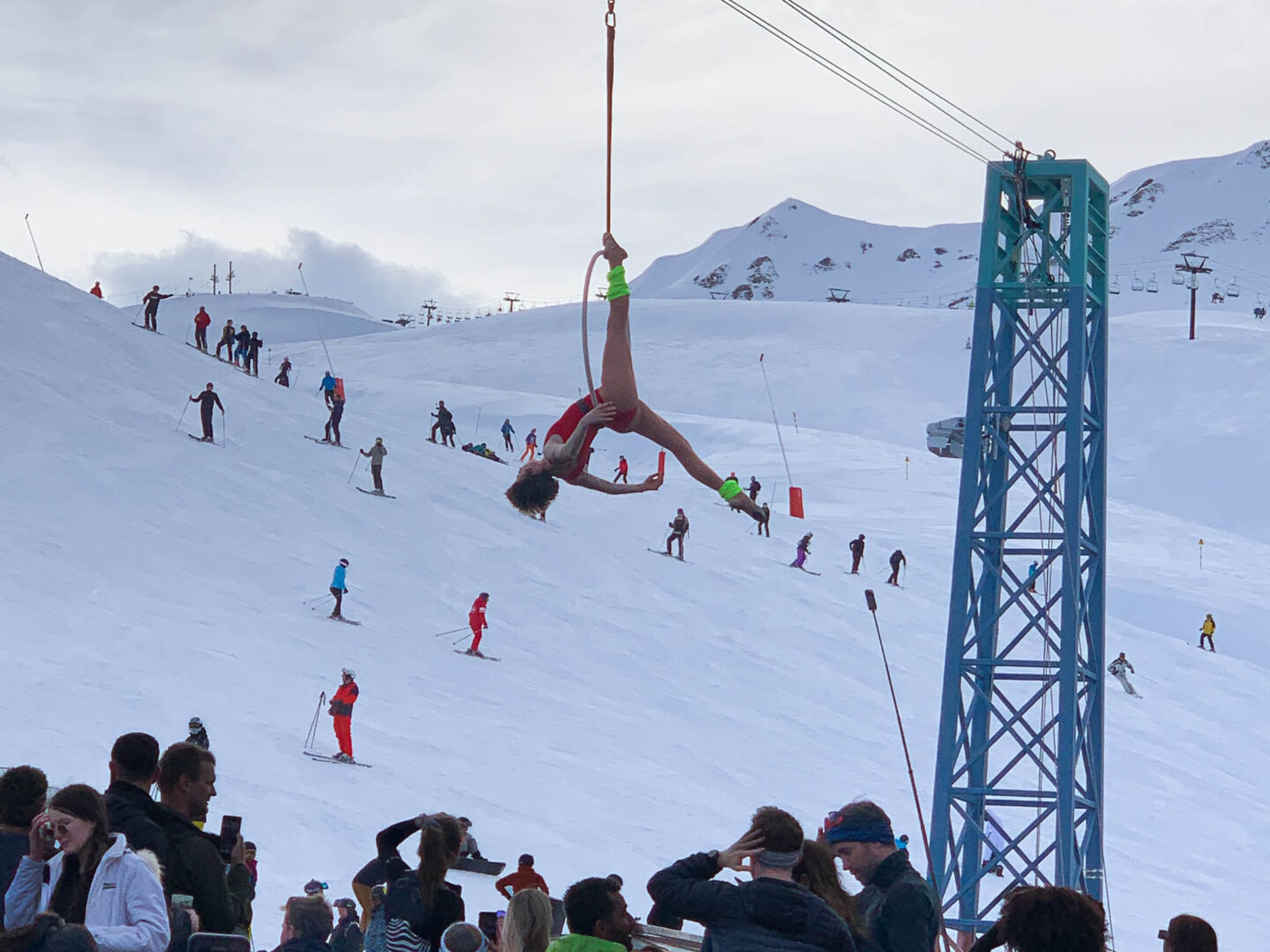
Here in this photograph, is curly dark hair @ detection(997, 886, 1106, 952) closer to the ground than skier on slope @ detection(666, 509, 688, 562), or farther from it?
closer to the ground

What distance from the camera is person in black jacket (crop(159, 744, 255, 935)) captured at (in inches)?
207

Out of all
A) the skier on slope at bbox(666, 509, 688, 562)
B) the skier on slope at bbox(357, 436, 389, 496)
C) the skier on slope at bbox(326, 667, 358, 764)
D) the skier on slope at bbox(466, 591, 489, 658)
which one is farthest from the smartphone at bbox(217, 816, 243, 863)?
the skier on slope at bbox(666, 509, 688, 562)

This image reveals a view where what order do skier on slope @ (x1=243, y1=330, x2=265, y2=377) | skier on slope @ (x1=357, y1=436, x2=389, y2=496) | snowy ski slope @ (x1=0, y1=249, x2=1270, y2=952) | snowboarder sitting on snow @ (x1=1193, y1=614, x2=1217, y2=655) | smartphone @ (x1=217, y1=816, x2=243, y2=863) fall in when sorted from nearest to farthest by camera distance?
smartphone @ (x1=217, y1=816, x2=243, y2=863)
snowy ski slope @ (x1=0, y1=249, x2=1270, y2=952)
skier on slope @ (x1=357, y1=436, x2=389, y2=496)
snowboarder sitting on snow @ (x1=1193, y1=614, x2=1217, y2=655)
skier on slope @ (x1=243, y1=330, x2=265, y2=377)

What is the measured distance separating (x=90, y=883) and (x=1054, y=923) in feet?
8.56

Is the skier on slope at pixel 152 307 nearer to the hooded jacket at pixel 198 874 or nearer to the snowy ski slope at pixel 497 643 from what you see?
the snowy ski slope at pixel 497 643

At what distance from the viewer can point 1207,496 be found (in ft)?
189

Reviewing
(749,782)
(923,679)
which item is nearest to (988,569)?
(749,782)

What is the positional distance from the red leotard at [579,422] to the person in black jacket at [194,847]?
13.6 ft

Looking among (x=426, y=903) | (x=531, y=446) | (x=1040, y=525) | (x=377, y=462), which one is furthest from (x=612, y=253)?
(x=377, y=462)

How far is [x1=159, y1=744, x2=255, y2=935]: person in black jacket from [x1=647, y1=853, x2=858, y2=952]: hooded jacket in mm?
1312

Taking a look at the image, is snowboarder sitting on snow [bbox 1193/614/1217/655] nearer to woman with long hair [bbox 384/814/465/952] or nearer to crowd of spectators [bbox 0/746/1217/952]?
woman with long hair [bbox 384/814/465/952]

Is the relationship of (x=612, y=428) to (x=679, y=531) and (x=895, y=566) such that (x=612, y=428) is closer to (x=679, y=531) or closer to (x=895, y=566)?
(x=679, y=531)

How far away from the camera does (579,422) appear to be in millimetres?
9828

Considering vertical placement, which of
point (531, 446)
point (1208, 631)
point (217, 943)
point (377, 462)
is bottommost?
point (217, 943)
